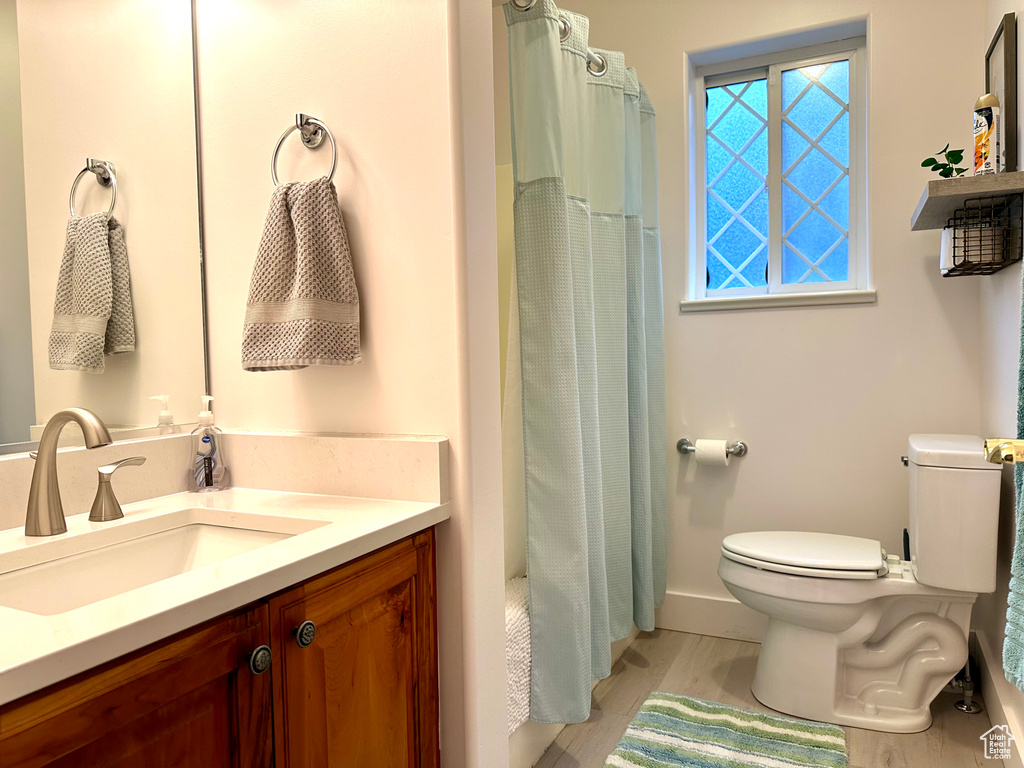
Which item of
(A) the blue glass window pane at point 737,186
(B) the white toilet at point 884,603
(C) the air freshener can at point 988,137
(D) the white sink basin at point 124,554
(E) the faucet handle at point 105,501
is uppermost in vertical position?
(A) the blue glass window pane at point 737,186

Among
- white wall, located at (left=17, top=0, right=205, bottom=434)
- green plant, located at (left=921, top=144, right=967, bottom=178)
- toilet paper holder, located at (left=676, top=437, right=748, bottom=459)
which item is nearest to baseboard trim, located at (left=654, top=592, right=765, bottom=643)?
toilet paper holder, located at (left=676, top=437, right=748, bottom=459)

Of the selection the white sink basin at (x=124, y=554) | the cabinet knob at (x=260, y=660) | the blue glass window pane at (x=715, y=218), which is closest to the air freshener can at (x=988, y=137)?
the blue glass window pane at (x=715, y=218)

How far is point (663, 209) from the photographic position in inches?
102

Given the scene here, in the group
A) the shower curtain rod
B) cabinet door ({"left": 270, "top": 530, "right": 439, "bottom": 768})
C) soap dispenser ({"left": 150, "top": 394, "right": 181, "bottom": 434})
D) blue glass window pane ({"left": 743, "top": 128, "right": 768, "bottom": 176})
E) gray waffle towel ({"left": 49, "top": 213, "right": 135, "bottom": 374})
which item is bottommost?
cabinet door ({"left": 270, "top": 530, "right": 439, "bottom": 768})

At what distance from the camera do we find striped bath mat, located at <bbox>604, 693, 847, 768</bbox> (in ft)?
5.71

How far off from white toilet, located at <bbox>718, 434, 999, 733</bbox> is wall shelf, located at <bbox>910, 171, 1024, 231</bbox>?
0.64 meters

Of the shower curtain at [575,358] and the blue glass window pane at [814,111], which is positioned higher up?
the blue glass window pane at [814,111]

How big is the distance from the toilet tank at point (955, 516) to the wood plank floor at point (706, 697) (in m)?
0.42

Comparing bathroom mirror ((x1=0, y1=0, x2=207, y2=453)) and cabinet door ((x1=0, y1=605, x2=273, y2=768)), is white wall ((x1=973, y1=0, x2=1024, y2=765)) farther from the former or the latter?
bathroom mirror ((x1=0, y1=0, x2=207, y2=453))

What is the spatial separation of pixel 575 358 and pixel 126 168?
3.32ft

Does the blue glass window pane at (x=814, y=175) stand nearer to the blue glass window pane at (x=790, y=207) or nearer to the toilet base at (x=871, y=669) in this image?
the blue glass window pane at (x=790, y=207)

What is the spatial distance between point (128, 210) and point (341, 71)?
475 millimetres

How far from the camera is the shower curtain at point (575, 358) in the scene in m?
1.64

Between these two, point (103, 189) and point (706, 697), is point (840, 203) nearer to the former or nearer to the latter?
point (706, 697)
